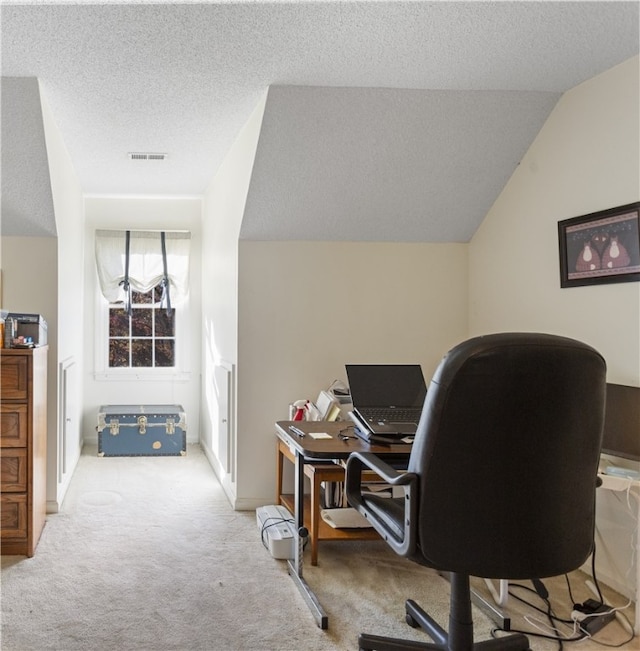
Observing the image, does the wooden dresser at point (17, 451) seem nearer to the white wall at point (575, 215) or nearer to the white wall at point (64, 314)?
the white wall at point (64, 314)

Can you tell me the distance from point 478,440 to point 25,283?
308 cm

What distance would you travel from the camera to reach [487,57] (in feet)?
9.61

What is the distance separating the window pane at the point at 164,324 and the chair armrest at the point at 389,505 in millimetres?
4447

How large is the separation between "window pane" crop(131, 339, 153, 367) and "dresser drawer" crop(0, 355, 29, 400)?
10.3 feet

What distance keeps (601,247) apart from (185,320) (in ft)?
14.0

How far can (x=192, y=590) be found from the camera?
2896mm

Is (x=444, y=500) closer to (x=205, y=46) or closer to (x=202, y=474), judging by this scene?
(x=205, y=46)

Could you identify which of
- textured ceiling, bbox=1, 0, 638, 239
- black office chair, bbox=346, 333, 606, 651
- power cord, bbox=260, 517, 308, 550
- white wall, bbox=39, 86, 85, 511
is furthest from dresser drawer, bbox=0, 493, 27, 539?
black office chair, bbox=346, 333, 606, 651

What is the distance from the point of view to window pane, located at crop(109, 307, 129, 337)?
6.34 meters

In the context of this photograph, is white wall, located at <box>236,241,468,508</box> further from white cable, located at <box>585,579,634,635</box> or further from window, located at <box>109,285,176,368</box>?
window, located at <box>109,285,176,368</box>

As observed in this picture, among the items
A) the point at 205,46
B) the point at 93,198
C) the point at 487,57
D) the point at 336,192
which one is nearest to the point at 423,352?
the point at 336,192

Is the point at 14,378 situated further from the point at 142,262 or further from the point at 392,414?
the point at 142,262

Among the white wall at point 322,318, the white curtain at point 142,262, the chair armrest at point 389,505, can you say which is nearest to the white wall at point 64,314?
Result: the white curtain at point 142,262

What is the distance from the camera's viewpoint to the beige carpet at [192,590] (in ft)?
8.12
